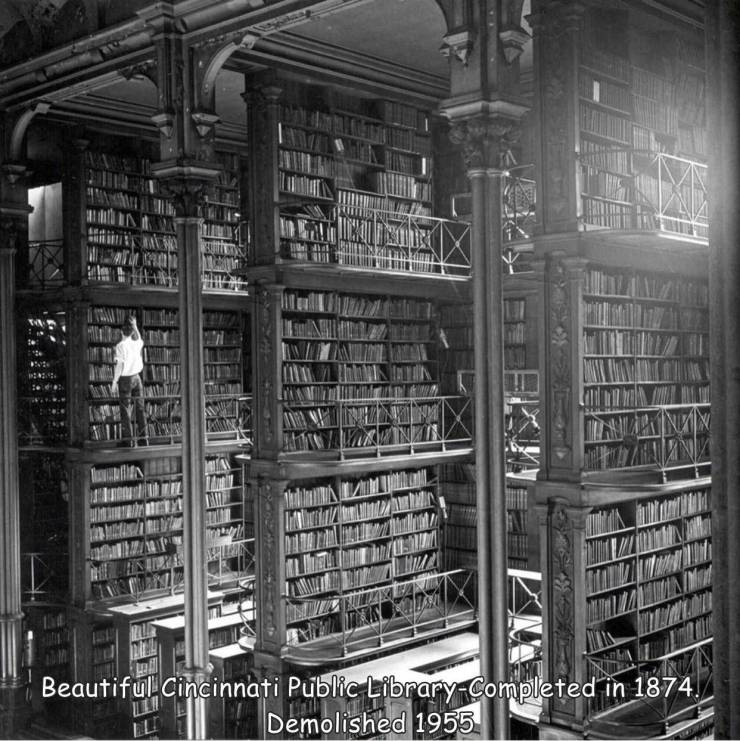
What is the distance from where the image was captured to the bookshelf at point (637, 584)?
6559mm

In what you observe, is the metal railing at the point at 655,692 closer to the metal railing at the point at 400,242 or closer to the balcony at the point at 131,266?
the metal railing at the point at 400,242

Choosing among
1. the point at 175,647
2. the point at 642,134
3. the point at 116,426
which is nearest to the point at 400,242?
the point at 642,134

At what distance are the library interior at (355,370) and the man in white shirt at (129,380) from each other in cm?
4

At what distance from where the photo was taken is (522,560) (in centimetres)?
923

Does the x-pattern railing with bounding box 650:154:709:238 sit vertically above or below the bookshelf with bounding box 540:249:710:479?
above

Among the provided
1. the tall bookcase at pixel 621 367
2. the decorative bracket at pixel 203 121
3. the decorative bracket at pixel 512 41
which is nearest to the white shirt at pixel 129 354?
the decorative bracket at pixel 203 121

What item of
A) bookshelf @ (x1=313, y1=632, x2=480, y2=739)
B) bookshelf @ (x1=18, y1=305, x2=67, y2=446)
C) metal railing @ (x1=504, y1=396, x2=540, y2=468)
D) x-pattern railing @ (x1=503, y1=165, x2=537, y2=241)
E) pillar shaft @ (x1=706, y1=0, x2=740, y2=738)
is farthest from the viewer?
bookshelf @ (x1=18, y1=305, x2=67, y2=446)

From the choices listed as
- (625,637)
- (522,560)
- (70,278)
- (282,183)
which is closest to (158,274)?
(70,278)

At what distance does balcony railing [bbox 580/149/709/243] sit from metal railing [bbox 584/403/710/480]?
4.65 ft

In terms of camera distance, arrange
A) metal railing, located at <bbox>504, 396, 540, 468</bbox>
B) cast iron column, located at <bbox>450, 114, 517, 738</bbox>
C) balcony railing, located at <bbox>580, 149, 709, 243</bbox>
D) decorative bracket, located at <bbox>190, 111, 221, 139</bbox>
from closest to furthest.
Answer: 1. cast iron column, located at <bbox>450, 114, 517, 738</bbox>
2. decorative bracket, located at <bbox>190, 111, 221, 139</bbox>
3. balcony railing, located at <bbox>580, 149, 709, 243</bbox>
4. metal railing, located at <bbox>504, 396, 540, 468</bbox>

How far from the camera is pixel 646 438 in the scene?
7441 mm

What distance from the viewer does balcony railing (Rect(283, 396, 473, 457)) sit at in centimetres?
835

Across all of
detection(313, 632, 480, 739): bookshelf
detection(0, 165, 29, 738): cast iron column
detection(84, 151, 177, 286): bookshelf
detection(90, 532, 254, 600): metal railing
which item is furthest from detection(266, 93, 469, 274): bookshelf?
detection(313, 632, 480, 739): bookshelf

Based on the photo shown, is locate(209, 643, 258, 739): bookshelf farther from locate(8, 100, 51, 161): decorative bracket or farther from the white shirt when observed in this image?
locate(8, 100, 51, 161): decorative bracket
